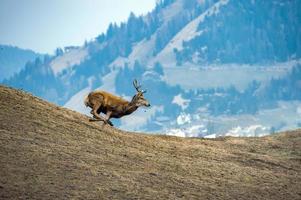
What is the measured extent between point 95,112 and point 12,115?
4.76 m

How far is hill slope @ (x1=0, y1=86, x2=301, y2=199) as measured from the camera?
795 inches

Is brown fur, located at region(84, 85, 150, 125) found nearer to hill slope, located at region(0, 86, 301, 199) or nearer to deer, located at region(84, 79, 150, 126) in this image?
deer, located at region(84, 79, 150, 126)

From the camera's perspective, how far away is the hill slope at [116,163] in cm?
2020

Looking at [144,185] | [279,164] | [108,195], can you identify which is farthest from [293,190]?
[108,195]

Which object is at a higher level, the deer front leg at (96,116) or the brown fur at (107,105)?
the brown fur at (107,105)

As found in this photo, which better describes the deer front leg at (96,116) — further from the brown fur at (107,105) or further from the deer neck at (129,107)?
the deer neck at (129,107)

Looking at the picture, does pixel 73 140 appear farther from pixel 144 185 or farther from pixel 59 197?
pixel 59 197

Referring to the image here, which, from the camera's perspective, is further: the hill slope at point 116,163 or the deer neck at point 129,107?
the deer neck at point 129,107

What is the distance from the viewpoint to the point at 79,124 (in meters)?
28.9

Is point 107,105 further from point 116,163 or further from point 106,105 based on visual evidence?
point 116,163

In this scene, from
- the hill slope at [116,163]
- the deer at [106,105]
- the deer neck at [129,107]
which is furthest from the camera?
the deer neck at [129,107]

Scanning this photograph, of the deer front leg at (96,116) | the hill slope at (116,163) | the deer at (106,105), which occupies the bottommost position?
the hill slope at (116,163)

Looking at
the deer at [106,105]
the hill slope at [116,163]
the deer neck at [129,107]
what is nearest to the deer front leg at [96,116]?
the deer at [106,105]

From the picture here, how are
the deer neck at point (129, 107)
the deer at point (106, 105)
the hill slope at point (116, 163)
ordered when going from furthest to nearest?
the deer neck at point (129, 107) < the deer at point (106, 105) < the hill slope at point (116, 163)
